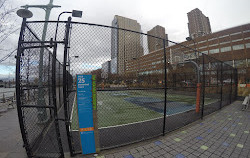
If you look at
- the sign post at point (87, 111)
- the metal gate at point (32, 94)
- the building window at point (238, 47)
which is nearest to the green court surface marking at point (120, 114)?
the metal gate at point (32, 94)

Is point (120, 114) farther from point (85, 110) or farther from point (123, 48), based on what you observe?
point (123, 48)

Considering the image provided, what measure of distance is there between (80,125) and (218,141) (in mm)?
4084

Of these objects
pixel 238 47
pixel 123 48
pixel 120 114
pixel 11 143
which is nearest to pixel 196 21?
pixel 238 47

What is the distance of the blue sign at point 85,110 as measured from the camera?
2416mm

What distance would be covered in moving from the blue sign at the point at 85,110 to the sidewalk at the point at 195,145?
1.59ft

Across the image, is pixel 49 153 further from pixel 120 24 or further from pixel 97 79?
pixel 120 24

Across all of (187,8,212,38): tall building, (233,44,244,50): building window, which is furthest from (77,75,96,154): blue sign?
(187,8,212,38): tall building

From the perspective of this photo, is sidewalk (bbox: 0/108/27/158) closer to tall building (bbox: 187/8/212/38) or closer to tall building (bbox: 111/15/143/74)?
tall building (bbox: 111/15/143/74)

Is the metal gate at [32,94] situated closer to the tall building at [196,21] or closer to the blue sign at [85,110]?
the blue sign at [85,110]

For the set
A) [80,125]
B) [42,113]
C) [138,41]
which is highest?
[138,41]

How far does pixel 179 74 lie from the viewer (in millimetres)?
12914

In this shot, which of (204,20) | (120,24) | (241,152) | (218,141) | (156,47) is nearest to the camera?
(241,152)

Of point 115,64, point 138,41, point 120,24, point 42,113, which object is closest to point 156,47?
point 138,41

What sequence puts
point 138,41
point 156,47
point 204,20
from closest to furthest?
point 138,41 < point 156,47 < point 204,20
